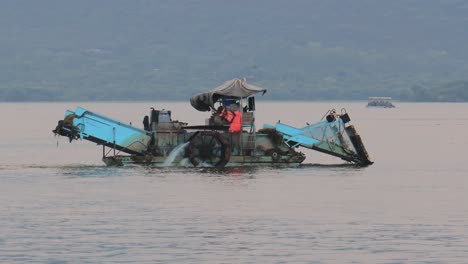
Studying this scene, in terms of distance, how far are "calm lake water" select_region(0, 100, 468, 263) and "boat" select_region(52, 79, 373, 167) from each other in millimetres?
752

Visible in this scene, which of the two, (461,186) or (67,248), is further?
(461,186)

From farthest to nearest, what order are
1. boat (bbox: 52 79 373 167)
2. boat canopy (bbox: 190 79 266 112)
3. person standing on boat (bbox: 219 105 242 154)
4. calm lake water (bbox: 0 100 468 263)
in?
boat canopy (bbox: 190 79 266 112) < person standing on boat (bbox: 219 105 242 154) < boat (bbox: 52 79 373 167) < calm lake water (bbox: 0 100 468 263)

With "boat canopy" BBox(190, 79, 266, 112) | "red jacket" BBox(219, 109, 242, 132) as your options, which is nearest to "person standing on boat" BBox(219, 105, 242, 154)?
"red jacket" BBox(219, 109, 242, 132)

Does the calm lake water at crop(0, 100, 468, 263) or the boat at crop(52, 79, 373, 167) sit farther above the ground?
the boat at crop(52, 79, 373, 167)

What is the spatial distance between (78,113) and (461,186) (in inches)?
578

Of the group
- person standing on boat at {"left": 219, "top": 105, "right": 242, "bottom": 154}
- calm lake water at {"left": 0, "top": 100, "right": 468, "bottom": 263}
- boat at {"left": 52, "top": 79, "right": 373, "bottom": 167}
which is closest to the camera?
calm lake water at {"left": 0, "top": 100, "right": 468, "bottom": 263}

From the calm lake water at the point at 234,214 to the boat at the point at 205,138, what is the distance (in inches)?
29.6

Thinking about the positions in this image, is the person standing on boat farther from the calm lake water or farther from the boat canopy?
the boat canopy

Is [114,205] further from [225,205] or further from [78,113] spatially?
[78,113]

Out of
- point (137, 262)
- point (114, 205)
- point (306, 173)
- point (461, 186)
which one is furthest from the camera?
point (306, 173)

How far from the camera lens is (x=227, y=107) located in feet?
198

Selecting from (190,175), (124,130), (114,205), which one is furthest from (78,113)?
(114,205)

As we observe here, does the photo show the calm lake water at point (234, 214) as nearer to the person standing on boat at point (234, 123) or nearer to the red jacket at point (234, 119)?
the person standing on boat at point (234, 123)

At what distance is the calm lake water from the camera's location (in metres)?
35.2
